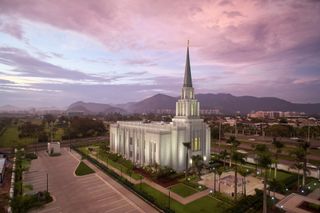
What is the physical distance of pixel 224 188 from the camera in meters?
38.6

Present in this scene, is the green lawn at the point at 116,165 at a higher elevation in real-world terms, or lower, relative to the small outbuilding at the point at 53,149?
lower

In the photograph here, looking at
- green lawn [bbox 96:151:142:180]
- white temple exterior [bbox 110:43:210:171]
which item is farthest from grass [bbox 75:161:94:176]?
white temple exterior [bbox 110:43:210:171]

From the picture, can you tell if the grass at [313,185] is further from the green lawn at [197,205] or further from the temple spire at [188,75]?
the temple spire at [188,75]

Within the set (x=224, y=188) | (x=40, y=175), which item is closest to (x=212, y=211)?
(x=224, y=188)

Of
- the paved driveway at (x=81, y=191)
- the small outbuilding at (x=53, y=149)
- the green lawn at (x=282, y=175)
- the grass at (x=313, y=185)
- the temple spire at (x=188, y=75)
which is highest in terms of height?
the temple spire at (x=188, y=75)

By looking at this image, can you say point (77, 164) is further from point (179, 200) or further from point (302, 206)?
point (302, 206)

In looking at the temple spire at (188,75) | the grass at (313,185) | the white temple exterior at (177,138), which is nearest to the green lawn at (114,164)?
the white temple exterior at (177,138)

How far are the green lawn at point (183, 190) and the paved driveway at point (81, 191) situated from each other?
698cm

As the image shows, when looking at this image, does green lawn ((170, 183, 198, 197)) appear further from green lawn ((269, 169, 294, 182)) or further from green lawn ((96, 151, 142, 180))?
green lawn ((269, 169, 294, 182))

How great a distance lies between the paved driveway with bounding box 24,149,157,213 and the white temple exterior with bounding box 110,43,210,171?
11.3 meters

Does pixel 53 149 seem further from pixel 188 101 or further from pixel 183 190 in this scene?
pixel 183 190

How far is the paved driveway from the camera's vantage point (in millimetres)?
31156

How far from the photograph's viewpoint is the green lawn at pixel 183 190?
119 ft

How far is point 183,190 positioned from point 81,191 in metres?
17.5
